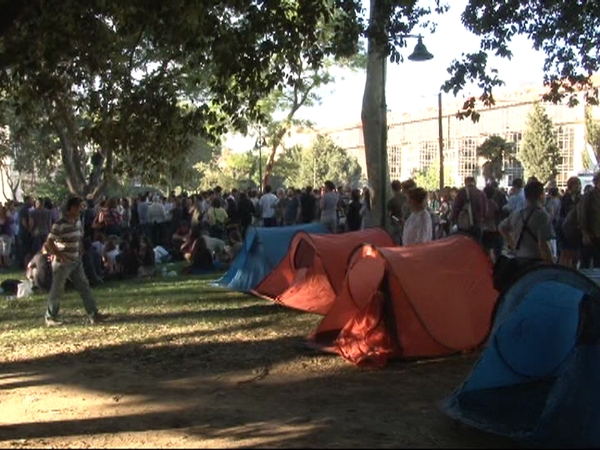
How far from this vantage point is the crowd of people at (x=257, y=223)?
30.5 feet

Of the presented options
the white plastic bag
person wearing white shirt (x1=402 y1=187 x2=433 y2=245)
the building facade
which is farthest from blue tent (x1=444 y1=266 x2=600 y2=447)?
the building facade

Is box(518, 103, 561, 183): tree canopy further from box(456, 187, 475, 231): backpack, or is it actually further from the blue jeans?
the blue jeans

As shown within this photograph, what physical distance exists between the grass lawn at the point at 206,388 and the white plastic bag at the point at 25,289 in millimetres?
2462

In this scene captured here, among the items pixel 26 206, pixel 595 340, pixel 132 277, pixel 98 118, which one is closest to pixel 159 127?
pixel 98 118

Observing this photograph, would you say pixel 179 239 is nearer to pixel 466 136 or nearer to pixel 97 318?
pixel 97 318

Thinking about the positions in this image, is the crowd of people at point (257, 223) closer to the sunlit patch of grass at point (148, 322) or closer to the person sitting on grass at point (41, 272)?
the person sitting on grass at point (41, 272)

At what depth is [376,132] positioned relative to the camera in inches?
619

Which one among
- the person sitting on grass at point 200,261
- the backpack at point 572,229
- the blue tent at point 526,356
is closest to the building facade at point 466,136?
the person sitting on grass at point 200,261

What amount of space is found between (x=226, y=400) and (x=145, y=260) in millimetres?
10112

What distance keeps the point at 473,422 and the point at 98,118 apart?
498 cm

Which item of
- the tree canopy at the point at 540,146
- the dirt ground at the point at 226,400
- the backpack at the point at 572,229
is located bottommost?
the dirt ground at the point at 226,400

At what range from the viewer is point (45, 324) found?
34.5ft

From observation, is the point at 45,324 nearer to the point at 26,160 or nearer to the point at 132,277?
the point at 132,277

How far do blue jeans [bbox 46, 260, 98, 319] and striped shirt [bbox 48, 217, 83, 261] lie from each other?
5.4 inches
